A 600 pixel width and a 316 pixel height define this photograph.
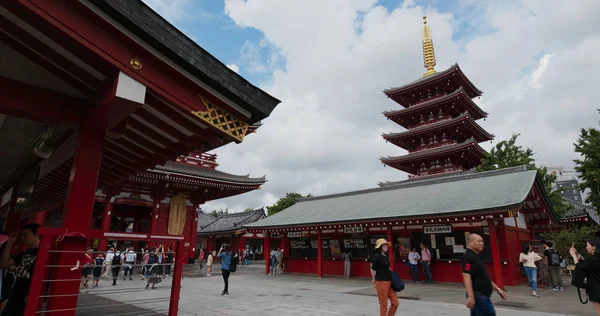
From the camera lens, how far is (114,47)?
3.61 metres

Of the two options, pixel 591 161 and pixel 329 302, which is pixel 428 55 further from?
pixel 329 302

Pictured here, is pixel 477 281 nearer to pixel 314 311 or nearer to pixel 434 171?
pixel 314 311

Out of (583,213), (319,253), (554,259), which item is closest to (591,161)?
(583,213)

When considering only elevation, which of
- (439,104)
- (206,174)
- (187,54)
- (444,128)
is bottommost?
(187,54)

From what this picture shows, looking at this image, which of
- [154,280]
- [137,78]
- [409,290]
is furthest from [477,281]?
[154,280]

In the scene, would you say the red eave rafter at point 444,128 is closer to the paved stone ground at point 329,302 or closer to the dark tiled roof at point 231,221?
the paved stone ground at point 329,302

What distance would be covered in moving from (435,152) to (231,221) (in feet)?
73.4

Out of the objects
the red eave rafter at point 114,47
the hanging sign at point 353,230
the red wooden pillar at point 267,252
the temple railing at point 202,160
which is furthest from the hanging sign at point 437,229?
the temple railing at point 202,160

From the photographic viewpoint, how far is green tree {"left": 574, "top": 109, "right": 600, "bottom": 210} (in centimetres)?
1969

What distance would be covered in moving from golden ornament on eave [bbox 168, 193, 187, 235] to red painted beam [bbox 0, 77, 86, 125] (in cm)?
1595

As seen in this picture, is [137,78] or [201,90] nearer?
[137,78]

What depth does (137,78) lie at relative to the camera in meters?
3.72

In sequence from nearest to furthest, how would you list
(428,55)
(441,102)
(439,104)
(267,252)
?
(267,252) < (441,102) < (439,104) < (428,55)

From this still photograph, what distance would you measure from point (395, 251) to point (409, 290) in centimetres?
349
